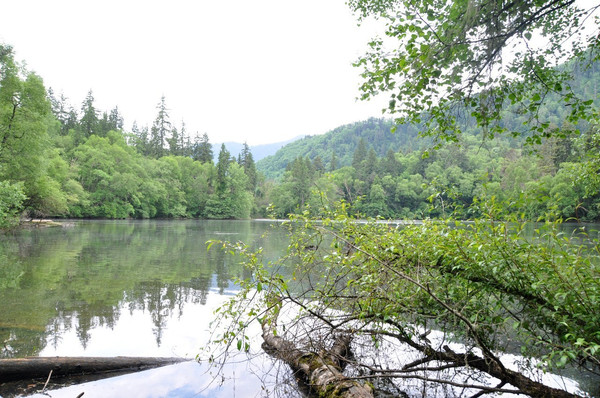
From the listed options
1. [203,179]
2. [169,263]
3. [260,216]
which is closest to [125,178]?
[203,179]

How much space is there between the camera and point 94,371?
5.04 m

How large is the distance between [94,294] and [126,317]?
242 cm

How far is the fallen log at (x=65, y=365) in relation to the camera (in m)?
4.60

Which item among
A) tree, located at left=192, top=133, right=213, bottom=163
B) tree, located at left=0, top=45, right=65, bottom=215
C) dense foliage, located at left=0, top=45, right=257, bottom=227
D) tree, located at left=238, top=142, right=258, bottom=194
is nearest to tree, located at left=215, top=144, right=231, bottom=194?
dense foliage, located at left=0, top=45, right=257, bottom=227

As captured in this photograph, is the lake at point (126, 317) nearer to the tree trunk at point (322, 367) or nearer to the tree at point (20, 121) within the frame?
the tree trunk at point (322, 367)

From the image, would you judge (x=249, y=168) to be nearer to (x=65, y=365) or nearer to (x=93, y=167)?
(x=93, y=167)

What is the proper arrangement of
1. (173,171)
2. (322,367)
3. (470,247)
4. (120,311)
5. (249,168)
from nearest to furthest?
(470,247) → (322,367) → (120,311) → (173,171) → (249,168)

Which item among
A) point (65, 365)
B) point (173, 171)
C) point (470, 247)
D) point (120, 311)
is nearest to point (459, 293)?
point (470, 247)

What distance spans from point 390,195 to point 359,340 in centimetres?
7931

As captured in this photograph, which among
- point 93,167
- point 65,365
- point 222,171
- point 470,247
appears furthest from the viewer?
point 222,171

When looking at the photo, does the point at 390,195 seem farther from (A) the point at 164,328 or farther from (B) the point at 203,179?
(A) the point at 164,328

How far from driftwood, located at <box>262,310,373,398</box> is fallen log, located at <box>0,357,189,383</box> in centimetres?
186

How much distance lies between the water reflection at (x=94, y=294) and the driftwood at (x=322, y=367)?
2077 millimetres

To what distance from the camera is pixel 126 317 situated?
7.75 metres
